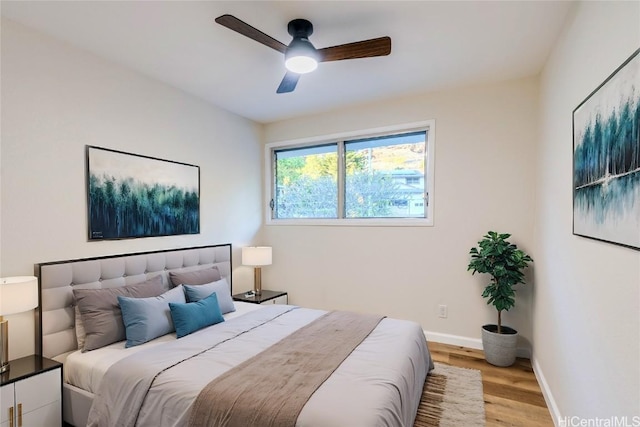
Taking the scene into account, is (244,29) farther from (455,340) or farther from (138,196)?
(455,340)

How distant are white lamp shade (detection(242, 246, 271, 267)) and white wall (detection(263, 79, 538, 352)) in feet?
2.12

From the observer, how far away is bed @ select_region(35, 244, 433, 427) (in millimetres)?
1597

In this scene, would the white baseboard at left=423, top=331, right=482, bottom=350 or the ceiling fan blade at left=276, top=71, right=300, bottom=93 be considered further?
the white baseboard at left=423, top=331, right=482, bottom=350

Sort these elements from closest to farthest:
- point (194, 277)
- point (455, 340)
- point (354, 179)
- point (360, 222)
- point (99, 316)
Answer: point (99, 316) < point (194, 277) < point (455, 340) < point (360, 222) < point (354, 179)

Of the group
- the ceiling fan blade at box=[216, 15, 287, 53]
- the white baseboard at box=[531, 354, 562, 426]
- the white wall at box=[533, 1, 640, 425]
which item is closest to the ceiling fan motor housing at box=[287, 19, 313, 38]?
the ceiling fan blade at box=[216, 15, 287, 53]

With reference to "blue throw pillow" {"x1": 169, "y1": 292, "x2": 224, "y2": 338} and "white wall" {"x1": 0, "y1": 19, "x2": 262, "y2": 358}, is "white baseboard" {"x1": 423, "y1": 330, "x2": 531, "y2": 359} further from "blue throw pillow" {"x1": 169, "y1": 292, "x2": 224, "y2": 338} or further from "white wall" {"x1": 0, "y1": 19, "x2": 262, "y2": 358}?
"white wall" {"x1": 0, "y1": 19, "x2": 262, "y2": 358}

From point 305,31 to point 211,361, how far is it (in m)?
2.25

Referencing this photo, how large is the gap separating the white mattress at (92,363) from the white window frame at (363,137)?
2431mm

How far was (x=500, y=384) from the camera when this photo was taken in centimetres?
268

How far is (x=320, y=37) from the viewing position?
94.8 inches

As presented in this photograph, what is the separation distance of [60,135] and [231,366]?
2116 millimetres

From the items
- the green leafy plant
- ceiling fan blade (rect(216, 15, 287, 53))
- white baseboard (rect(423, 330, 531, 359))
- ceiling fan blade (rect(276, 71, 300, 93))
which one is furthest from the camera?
white baseboard (rect(423, 330, 531, 359))

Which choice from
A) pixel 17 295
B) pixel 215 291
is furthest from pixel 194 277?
pixel 17 295

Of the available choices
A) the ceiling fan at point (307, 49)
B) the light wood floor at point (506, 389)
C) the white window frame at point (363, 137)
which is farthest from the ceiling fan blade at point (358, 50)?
the light wood floor at point (506, 389)
